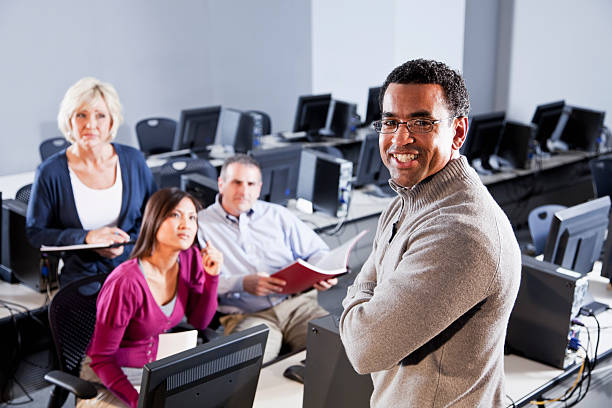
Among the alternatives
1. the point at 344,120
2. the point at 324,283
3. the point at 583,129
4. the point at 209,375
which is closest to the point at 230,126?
the point at 344,120

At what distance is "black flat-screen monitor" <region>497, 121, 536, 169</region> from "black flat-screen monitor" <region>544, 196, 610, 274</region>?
8.46ft

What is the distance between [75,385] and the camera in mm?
2318

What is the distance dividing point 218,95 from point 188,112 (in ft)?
7.20

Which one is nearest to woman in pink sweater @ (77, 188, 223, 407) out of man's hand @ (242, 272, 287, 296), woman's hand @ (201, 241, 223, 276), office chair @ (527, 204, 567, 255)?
woman's hand @ (201, 241, 223, 276)

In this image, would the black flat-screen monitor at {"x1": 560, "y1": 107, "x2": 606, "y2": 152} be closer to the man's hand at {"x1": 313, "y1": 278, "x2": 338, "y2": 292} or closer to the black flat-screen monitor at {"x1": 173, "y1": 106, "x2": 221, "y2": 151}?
the black flat-screen monitor at {"x1": 173, "y1": 106, "x2": 221, "y2": 151}

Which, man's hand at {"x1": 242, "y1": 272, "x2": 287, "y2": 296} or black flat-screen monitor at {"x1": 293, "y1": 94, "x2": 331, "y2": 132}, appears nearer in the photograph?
man's hand at {"x1": 242, "y1": 272, "x2": 287, "y2": 296}

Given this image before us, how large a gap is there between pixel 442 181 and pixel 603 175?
3.85m

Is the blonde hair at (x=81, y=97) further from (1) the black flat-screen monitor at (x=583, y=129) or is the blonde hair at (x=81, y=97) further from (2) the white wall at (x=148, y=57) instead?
(1) the black flat-screen monitor at (x=583, y=129)

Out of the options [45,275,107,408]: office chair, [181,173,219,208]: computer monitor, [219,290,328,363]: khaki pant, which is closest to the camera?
[45,275,107,408]: office chair

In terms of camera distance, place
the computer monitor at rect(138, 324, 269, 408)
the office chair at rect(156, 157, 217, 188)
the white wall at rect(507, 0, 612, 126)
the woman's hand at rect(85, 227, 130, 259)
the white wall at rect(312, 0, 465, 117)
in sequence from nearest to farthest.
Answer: the computer monitor at rect(138, 324, 269, 408)
the woman's hand at rect(85, 227, 130, 259)
the office chair at rect(156, 157, 217, 188)
the white wall at rect(507, 0, 612, 126)
the white wall at rect(312, 0, 465, 117)

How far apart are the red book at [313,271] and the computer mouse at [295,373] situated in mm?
498

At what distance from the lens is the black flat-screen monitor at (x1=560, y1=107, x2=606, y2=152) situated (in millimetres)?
6023

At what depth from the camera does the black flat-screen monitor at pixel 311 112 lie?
243 inches

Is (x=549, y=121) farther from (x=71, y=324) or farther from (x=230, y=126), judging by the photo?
(x=71, y=324)
